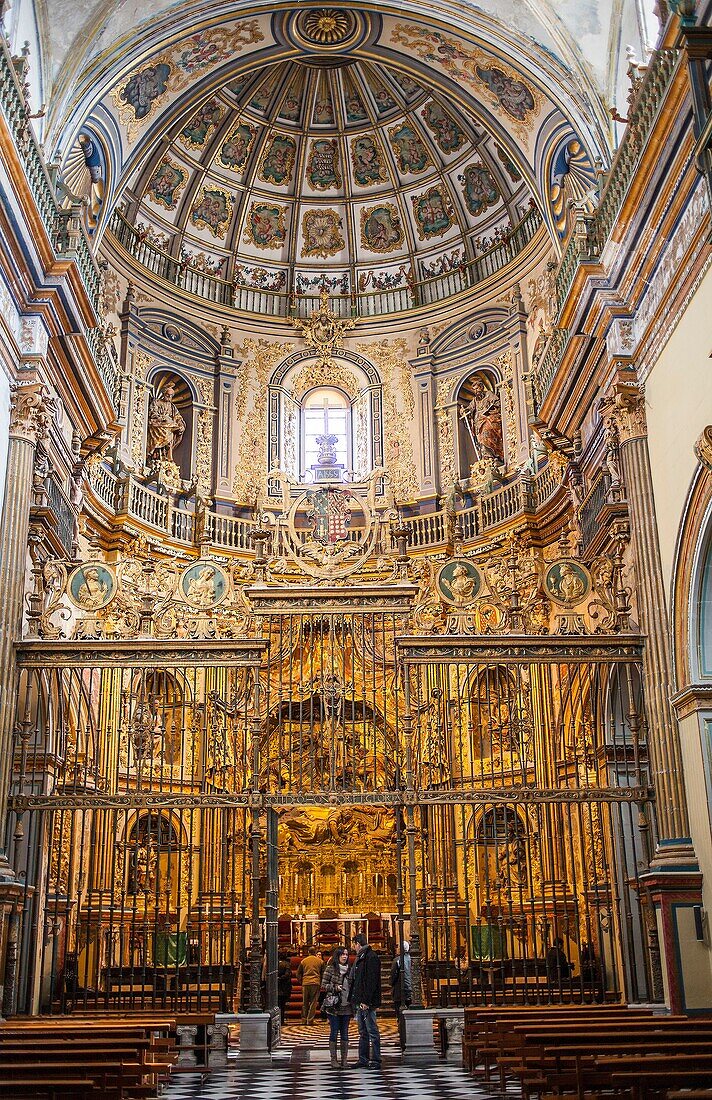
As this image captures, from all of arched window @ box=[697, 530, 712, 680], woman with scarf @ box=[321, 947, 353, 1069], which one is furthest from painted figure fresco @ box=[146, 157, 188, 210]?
woman with scarf @ box=[321, 947, 353, 1069]

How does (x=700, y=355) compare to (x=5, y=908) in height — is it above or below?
above

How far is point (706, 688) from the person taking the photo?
1361 cm

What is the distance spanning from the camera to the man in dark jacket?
13.2 meters

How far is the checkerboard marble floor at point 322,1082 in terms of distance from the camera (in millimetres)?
10636

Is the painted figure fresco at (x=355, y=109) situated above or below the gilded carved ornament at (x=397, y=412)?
above

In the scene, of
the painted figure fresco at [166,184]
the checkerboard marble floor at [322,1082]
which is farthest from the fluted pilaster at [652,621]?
the painted figure fresco at [166,184]

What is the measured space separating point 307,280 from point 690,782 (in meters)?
18.6

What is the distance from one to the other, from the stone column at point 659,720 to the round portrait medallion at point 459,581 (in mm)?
2125

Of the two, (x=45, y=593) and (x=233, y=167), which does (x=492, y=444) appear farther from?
(x=45, y=593)

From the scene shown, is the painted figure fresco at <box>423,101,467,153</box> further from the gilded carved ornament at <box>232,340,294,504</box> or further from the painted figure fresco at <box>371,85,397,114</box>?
the gilded carved ornament at <box>232,340,294,504</box>

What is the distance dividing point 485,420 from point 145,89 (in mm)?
10099

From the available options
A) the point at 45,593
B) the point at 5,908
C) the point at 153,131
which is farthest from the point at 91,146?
the point at 5,908

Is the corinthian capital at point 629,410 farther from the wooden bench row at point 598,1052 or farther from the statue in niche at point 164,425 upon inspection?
the statue in niche at point 164,425

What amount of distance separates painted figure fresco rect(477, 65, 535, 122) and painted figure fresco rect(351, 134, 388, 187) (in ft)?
18.6
